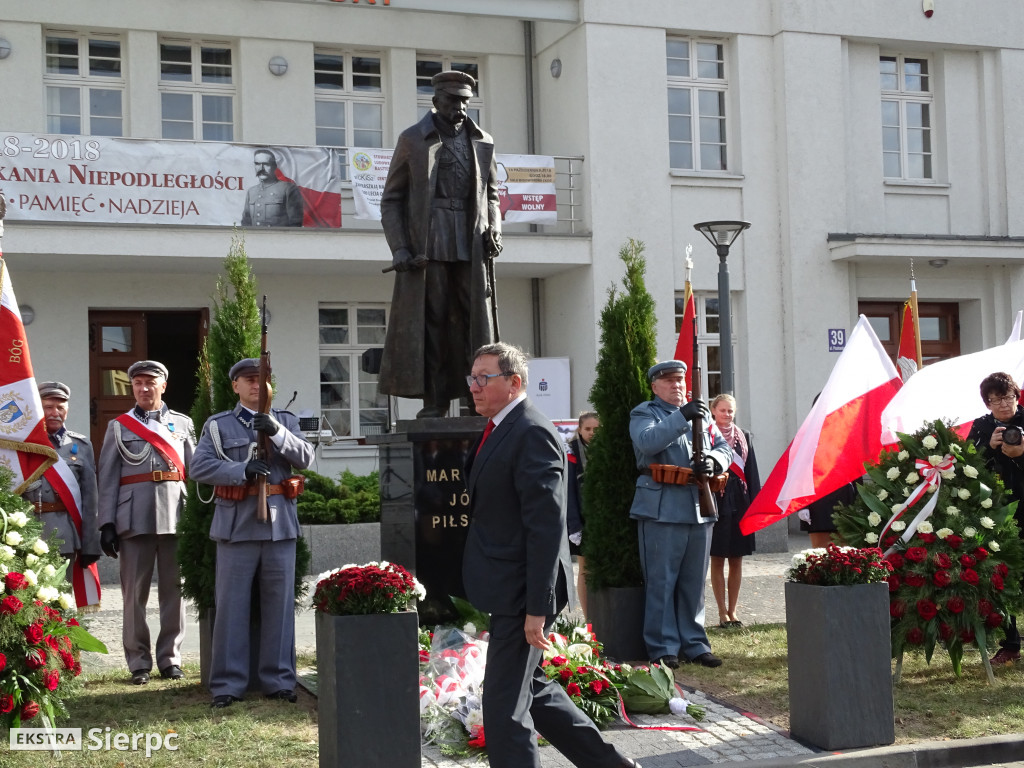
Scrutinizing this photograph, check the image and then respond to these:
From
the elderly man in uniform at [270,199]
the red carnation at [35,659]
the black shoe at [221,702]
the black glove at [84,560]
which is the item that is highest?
the elderly man in uniform at [270,199]

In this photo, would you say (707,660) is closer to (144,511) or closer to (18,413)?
(144,511)

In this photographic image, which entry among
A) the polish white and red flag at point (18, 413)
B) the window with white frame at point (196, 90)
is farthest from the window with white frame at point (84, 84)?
the polish white and red flag at point (18, 413)

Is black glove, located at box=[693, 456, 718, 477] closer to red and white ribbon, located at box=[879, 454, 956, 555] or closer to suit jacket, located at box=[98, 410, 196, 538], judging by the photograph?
red and white ribbon, located at box=[879, 454, 956, 555]

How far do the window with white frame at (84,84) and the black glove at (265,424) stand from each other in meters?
12.0

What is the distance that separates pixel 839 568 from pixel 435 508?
8.23ft

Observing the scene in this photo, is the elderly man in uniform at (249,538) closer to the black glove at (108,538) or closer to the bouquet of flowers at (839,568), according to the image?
the black glove at (108,538)

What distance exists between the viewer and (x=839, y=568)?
6656mm

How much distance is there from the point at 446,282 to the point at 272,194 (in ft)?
31.3

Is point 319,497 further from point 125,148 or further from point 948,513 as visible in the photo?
point 948,513

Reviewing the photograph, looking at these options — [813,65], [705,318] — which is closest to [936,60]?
[813,65]

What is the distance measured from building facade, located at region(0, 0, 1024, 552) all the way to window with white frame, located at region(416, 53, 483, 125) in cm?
4

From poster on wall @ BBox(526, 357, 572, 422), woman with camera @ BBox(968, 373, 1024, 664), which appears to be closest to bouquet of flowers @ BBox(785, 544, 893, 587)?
woman with camera @ BBox(968, 373, 1024, 664)

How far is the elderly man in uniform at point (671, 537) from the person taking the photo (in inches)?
329

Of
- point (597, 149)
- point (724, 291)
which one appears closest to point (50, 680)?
point (724, 291)
